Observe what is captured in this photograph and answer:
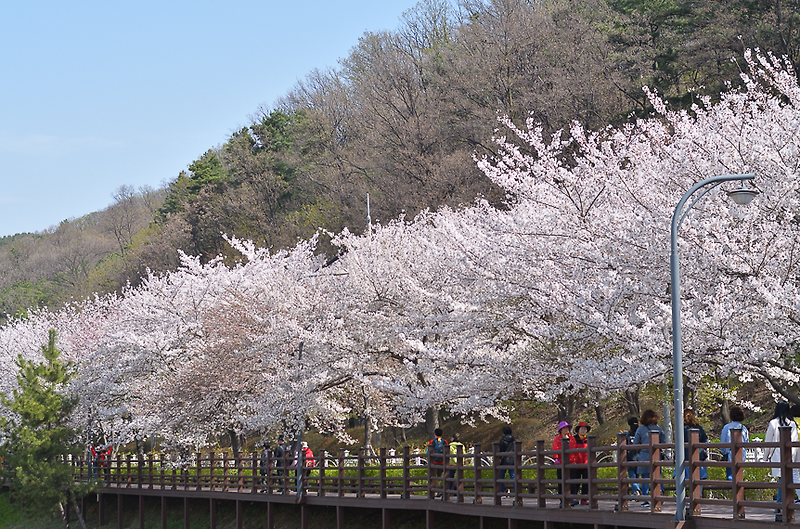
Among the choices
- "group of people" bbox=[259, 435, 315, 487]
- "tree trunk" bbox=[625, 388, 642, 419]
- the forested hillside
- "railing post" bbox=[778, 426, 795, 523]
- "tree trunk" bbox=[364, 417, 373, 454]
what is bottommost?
"group of people" bbox=[259, 435, 315, 487]

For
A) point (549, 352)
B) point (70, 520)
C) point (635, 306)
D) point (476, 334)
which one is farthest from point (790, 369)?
point (70, 520)

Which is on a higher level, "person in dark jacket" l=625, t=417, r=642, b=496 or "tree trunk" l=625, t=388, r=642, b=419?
"tree trunk" l=625, t=388, r=642, b=419

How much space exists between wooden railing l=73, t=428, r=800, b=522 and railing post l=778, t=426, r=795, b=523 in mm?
11

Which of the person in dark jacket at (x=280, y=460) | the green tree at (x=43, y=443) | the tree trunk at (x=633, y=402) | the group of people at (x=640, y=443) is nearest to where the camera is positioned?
the group of people at (x=640, y=443)

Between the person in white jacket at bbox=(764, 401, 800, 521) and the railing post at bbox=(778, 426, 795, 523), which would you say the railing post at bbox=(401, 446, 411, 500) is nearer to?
the person in white jacket at bbox=(764, 401, 800, 521)

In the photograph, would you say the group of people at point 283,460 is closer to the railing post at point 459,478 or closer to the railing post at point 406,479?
the railing post at point 406,479

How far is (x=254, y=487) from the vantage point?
2561 centimetres

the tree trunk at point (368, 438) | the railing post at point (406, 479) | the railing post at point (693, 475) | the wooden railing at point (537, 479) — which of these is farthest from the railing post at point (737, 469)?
the tree trunk at point (368, 438)

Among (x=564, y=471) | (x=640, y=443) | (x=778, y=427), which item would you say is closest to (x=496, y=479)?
(x=564, y=471)

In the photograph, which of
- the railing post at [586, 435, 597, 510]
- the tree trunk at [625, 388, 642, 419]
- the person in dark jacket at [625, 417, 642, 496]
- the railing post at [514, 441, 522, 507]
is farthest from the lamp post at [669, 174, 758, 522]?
the tree trunk at [625, 388, 642, 419]

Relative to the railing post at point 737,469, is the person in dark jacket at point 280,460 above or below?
below

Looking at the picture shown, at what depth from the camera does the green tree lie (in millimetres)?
31547

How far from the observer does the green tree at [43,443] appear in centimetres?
3155

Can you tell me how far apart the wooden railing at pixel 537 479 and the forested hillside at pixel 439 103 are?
13.7m
